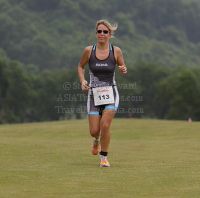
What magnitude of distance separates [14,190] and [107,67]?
4.39 metres

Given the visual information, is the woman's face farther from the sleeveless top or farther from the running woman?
the sleeveless top

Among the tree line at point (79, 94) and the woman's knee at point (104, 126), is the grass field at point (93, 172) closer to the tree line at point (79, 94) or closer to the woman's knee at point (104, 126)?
the woman's knee at point (104, 126)

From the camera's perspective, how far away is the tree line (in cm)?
9550

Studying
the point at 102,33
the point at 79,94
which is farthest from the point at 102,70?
the point at 79,94

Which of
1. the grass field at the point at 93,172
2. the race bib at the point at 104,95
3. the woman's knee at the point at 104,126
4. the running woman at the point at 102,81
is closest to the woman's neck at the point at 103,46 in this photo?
the running woman at the point at 102,81

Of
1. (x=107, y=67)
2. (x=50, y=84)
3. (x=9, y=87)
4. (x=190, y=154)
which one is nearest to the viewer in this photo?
(x=107, y=67)

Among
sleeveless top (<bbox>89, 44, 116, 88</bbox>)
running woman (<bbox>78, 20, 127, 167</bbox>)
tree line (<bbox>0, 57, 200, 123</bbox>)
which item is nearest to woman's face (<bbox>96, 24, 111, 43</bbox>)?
running woman (<bbox>78, 20, 127, 167</bbox>)

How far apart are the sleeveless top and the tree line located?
8010 cm

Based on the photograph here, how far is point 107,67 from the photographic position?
39.0 feet

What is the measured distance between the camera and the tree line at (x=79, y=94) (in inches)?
3760

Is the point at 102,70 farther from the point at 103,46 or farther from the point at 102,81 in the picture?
the point at 103,46

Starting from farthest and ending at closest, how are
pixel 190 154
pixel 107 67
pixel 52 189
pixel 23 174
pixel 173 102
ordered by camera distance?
pixel 173 102, pixel 190 154, pixel 107 67, pixel 23 174, pixel 52 189

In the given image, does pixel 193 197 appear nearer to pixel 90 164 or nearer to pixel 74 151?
pixel 90 164

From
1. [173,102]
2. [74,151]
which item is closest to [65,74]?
[173,102]
